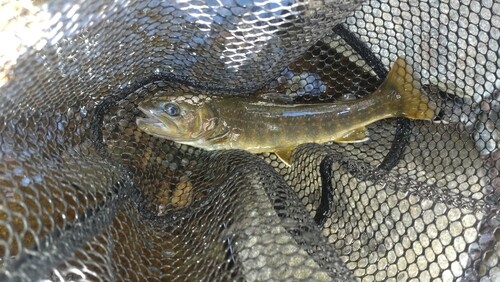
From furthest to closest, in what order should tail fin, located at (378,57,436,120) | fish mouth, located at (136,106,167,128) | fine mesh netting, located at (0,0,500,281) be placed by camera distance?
tail fin, located at (378,57,436,120), fish mouth, located at (136,106,167,128), fine mesh netting, located at (0,0,500,281)

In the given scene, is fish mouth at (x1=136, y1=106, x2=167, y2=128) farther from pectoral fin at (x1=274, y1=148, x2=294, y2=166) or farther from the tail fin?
the tail fin

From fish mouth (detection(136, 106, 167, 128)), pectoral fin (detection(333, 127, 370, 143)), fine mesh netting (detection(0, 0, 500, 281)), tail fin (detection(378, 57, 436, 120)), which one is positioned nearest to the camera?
fine mesh netting (detection(0, 0, 500, 281))

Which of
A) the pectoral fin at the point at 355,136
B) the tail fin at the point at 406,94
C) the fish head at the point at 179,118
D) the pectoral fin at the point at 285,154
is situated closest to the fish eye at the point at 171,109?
the fish head at the point at 179,118

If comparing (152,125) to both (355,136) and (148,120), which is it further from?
(355,136)

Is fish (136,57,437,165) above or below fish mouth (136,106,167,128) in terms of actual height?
below

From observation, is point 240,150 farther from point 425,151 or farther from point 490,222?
point 490,222

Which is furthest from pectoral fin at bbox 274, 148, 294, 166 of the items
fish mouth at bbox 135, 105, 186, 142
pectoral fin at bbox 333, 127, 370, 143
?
fish mouth at bbox 135, 105, 186, 142

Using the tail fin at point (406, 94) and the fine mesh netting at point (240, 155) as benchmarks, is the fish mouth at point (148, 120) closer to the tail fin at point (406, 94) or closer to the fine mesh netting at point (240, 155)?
the fine mesh netting at point (240, 155)
